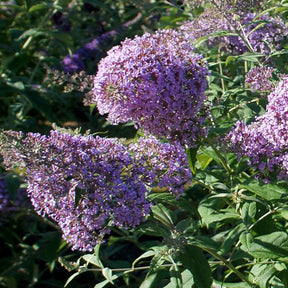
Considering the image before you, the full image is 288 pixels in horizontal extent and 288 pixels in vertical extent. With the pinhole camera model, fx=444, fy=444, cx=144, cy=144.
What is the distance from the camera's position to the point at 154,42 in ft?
7.18

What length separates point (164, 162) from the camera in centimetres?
210

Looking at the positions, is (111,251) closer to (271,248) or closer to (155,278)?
(155,278)

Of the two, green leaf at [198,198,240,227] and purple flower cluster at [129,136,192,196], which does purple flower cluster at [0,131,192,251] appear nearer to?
purple flower cluster at [129,136,192,196]

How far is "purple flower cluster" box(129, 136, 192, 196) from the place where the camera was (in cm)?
207

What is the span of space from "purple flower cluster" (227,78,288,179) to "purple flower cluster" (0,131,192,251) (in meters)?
0.36

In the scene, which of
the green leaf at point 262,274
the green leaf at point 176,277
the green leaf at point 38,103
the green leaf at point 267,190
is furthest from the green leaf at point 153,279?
the green leaf at point 38,103

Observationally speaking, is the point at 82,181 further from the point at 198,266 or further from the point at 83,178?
the point at 198,266

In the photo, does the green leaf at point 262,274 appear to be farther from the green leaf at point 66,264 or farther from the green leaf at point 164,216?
the green leaf at point 66,264

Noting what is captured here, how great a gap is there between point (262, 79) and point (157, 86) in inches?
28.3

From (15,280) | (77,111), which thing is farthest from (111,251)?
(77,111)

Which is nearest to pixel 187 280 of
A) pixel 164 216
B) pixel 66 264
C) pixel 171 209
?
pixel 164 216

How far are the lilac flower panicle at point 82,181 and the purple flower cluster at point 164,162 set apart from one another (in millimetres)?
86

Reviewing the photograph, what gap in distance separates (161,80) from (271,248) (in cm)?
96

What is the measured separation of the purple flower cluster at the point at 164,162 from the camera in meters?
2.07
